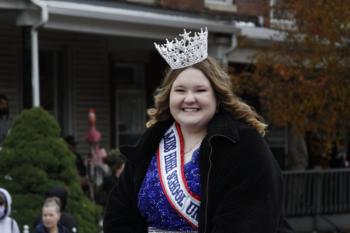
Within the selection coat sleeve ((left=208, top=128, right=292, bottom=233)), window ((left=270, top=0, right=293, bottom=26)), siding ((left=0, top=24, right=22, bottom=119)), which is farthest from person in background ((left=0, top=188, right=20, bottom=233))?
window ((left=270, top=0, right=293, bottom=26))

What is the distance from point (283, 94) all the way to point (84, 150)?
399 centimetres

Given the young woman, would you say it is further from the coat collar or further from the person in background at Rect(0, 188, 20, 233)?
the person in background at Rect(0, 188, 20, 233)

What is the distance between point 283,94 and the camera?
1481cm

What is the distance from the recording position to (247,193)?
405 cm

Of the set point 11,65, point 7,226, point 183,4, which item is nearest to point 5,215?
point 7,226

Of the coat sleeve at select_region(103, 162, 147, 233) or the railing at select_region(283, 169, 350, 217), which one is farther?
the railing at select_region(283, 169, 350, 217)

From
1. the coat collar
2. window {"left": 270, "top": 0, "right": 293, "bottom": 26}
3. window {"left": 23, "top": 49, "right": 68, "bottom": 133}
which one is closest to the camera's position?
the coat collar

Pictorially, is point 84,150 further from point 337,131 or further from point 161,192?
point 161,192

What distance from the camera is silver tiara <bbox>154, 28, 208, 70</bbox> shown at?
4.32 metres

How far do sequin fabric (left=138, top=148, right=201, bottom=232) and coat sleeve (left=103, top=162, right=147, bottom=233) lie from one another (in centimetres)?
5

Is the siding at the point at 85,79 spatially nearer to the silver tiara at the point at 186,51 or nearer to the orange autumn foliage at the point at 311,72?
the orange autumn foliage at the point at 311,72

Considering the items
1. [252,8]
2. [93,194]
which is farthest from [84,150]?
[252,8]

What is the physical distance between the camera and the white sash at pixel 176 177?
4.22 metres

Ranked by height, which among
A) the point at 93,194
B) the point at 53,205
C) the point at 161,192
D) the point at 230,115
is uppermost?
the point at 230,115
